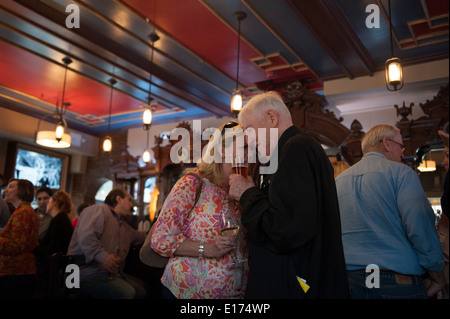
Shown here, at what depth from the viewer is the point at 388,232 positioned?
1.83 m

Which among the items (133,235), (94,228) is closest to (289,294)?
(94,228)

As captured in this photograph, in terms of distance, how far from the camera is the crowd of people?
48.9 inches

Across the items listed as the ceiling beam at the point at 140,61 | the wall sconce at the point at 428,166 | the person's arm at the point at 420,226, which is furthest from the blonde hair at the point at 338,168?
the ceiling beam at the point at 140,61

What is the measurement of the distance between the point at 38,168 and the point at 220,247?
9.04 metres

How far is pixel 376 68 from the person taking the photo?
5.63 m

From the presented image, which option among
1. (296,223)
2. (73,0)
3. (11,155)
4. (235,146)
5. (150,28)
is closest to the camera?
(296,223)

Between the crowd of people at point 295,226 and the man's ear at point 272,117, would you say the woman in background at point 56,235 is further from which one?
the man's ear at point 272,117

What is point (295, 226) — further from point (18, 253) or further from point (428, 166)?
point (428, 166)

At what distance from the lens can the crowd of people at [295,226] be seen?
1241 mm

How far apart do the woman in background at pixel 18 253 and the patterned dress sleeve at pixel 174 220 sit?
209cm

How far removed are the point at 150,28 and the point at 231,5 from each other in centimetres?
119

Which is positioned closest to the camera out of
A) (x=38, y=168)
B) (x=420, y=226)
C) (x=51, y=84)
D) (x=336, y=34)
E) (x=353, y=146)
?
(x=420, y=226)

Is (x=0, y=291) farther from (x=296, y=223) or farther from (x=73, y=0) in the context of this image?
(x=73, y=0)

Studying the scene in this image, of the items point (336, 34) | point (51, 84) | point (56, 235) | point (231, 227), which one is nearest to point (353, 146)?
point (336, 34)
